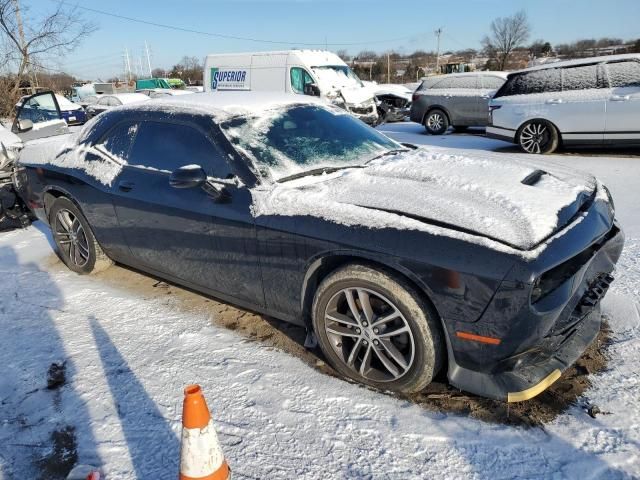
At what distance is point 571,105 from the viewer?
8047mm

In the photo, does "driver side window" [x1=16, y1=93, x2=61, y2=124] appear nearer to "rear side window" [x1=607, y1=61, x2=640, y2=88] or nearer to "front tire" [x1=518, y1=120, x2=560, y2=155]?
"front tire" [x1=518, y1=120, x2=560, y2=155]

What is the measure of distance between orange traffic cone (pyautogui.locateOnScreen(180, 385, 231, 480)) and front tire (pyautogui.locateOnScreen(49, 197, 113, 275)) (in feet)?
9.67

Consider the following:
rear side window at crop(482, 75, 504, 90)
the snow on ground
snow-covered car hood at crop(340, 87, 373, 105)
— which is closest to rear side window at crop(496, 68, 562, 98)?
rear side window at crop(482, 75, 504, 90)

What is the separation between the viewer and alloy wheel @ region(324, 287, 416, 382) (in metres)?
2.45

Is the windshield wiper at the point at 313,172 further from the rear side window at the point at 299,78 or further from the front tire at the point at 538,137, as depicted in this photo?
the rear side window at the point at 299,78

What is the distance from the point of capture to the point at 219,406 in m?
2.53

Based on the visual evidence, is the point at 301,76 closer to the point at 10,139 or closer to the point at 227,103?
the point at 10,139

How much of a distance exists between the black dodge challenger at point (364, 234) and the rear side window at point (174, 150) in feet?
0.04

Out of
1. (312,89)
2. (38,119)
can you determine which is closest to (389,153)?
(38,119)

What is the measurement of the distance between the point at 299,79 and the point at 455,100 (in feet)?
14.3

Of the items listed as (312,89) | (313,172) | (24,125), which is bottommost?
(313,172)

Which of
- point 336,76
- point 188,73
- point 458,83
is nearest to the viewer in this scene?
point 458,83

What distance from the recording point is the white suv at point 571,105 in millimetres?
7676

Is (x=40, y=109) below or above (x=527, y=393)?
above
